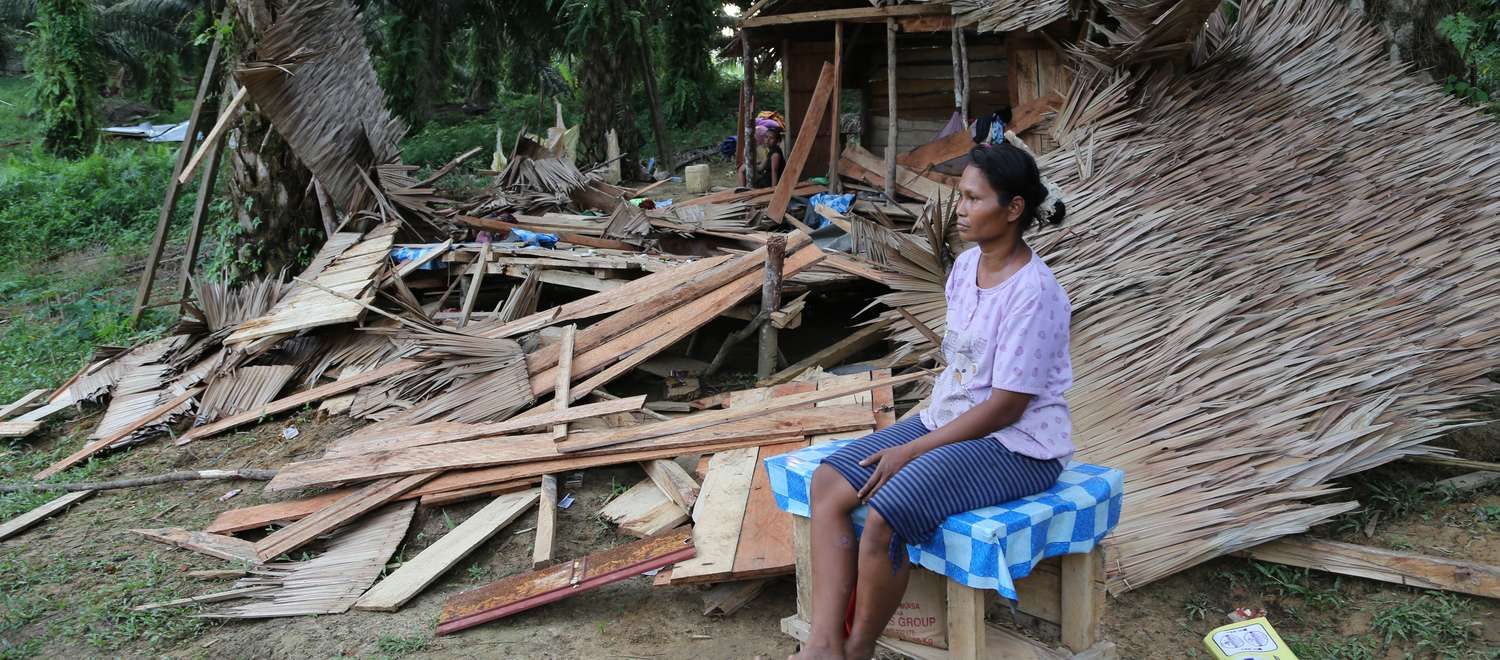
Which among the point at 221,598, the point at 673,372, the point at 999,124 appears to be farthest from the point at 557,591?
the point at 999,124

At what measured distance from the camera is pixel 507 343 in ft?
18.7

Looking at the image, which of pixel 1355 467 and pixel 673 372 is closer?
pixel 1355 467

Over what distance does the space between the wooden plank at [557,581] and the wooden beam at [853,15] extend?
6252 mm

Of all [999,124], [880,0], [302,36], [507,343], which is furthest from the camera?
[880,0]

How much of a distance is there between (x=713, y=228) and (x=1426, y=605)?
5190 mm

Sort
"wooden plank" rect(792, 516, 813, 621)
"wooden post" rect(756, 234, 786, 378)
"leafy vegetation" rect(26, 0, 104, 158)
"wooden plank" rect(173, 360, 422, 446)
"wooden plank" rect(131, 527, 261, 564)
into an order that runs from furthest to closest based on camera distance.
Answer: "leafy vegetation" rect(26, 0, 104, 158), "wooden plank" rect(173, 360, 422, 446), "wooden post" rect(756, 234, 786, 378), "wooden plank" rect(131, 527, 261, 564), "wooden plank" rect(792, 516, 813, 621)

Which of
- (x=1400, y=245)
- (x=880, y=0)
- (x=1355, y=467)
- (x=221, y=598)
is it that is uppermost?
(x=880, y=0)

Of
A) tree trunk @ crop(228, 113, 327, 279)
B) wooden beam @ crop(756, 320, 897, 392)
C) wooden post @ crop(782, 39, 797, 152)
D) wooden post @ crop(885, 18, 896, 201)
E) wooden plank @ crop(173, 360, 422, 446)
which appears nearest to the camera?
wooden beam @ crop(756, 320, 897, 392)

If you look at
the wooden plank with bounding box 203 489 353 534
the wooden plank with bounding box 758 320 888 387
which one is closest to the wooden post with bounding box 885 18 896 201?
the wooden plank with bounding box 758 320 888 387

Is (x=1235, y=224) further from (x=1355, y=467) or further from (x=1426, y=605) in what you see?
(x=1426, y=605)

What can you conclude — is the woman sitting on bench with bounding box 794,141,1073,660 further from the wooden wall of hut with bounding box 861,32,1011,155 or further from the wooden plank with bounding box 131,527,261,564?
the wooden wall of hut with bounding box 861,32,1011,155

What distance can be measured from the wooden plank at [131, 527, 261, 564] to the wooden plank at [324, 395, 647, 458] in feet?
2.04

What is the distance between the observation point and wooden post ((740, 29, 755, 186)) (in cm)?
1062

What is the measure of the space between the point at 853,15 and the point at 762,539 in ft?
21.9
